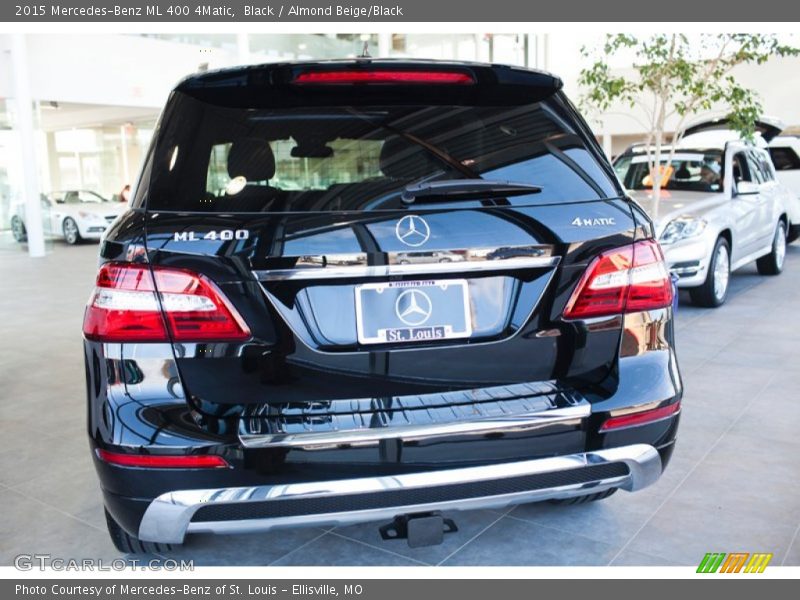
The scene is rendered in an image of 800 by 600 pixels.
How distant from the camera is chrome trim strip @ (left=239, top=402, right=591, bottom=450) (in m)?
1.95

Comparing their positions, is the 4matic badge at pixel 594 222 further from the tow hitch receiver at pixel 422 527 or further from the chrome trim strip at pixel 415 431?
the tow hitch receiver at pixel 422 527

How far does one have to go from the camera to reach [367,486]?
1.98m

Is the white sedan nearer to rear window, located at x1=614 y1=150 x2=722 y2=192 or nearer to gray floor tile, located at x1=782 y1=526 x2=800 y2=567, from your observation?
rear window, located at x1=614 y1=150 x2=722 y2=192

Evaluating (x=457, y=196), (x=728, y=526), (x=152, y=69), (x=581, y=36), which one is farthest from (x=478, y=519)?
(x=152, y=69)

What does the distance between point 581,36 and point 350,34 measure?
27.9 ft

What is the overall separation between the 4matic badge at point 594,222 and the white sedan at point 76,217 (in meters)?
15.4

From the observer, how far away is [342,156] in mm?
2205

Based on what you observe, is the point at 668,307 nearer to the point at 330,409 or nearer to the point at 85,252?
the point at 330,409

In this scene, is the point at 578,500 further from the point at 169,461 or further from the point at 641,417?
the point at 169,461

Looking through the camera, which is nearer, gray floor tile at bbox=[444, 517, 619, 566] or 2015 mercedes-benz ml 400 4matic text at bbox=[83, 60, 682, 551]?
2015 mercedes-benz ml 400 4matic text at bbox=[83, 60, 682, 551]

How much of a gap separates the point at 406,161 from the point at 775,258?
840cm

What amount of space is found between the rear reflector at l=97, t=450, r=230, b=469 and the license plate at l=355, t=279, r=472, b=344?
0.48 meters

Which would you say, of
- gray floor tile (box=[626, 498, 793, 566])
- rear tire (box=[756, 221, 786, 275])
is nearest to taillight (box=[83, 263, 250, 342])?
gray floor tile (box=[626, 498, 793, 566])

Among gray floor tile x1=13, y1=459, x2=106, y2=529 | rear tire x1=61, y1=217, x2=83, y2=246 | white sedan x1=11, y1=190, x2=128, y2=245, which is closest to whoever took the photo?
gray floor tile x1=13, y1=459, x2=106, y2=529
